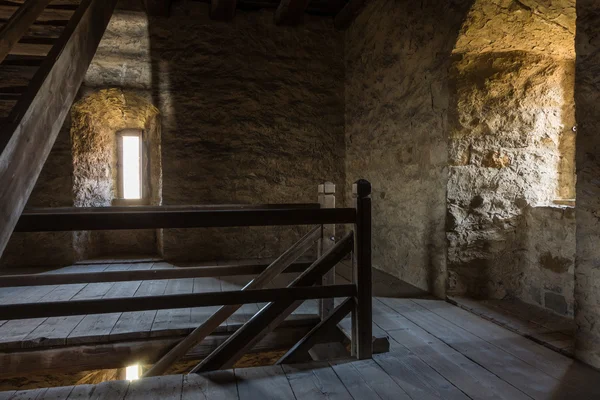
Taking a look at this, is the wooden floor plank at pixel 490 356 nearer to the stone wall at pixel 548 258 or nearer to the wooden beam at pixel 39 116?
the stone wall at pixel 548 258

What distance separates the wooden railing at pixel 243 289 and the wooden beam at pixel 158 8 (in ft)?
11.1

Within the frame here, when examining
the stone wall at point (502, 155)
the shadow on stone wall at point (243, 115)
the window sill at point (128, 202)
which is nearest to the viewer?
the stone wall at point (502, 155)

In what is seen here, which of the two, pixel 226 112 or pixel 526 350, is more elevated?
pixel 226 112

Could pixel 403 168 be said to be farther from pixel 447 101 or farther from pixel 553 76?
pixel 553 76

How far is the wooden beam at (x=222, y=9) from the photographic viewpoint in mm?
4785

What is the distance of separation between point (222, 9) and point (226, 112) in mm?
1223

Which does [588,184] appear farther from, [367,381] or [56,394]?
[56,394]

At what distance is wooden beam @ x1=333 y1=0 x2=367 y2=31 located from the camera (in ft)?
15.9

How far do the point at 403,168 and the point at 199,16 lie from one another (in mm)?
3223

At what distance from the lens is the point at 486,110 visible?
3.27 m

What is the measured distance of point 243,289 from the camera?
6.98ft

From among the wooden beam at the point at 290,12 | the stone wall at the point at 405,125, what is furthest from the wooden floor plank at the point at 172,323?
the wooden beam at the point at 290,12

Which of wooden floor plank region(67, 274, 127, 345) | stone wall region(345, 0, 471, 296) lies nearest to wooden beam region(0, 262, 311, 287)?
wooden floor plank region(67, 274, 127, 345)

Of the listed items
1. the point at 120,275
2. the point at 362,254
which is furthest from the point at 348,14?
the point at 120,275
